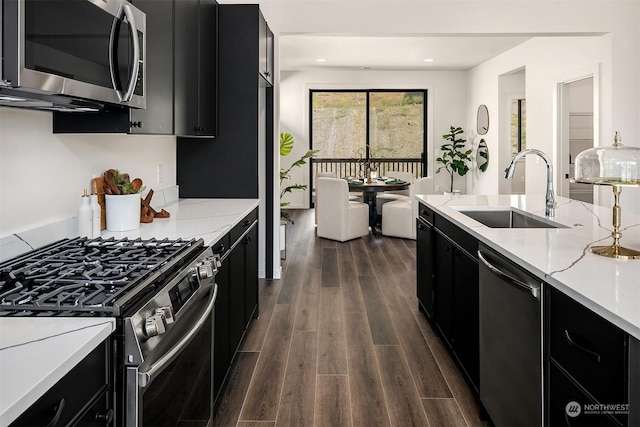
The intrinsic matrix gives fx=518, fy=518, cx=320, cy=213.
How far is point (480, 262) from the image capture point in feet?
7.09

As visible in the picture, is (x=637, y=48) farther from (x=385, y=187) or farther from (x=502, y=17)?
(x=385, y=187)

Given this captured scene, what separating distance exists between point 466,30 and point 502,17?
0.35m

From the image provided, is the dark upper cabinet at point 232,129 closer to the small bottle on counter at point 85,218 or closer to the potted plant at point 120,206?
the potted plant at point 120,206

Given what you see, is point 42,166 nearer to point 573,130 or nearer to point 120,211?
point 120,211

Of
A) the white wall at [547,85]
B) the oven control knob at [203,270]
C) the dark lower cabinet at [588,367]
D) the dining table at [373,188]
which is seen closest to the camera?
the dark lower cabinet at [588,367]

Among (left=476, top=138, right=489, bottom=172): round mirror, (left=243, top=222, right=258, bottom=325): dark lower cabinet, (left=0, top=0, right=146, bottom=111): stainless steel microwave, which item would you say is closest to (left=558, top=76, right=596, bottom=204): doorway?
(left=476, top=138, right=489, bottom=172): round mirror

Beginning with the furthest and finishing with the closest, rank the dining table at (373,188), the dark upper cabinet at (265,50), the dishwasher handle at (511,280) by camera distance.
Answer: the dining table at (373,188) → the dark upper cabinet at (265,50) → the dishwasher handle at (511,280)

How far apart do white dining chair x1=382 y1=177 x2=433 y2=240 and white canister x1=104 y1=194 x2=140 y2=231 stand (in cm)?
472

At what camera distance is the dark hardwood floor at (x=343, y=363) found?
231 centimetres

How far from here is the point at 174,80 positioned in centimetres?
253

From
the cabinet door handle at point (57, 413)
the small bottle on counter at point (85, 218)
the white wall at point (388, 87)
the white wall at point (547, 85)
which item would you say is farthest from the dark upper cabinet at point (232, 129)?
the white wall at point (388, 87)

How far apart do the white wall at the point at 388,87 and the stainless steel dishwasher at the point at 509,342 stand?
26.8ft

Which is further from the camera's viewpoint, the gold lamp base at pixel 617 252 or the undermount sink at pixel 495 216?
the undermount sink at pixel 495 216

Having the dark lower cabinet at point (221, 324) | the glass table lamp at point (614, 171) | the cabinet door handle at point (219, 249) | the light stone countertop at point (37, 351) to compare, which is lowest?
the dark lower cabinet at point (221, 324)
